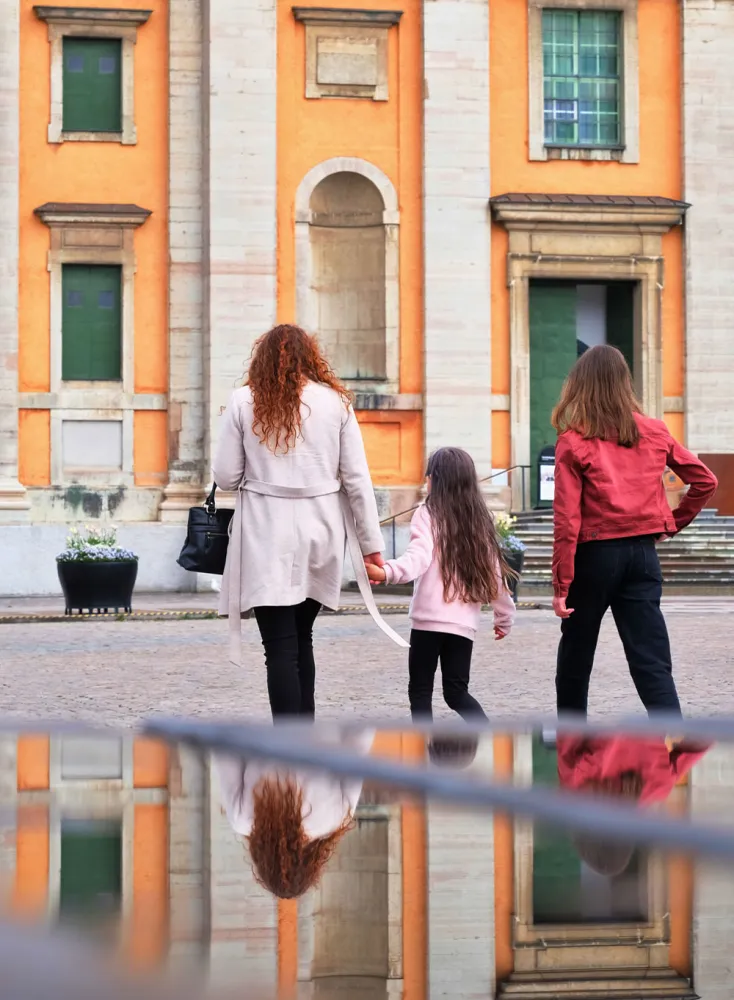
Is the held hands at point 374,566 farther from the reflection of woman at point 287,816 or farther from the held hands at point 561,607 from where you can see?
the reflection of woman at point 287,816

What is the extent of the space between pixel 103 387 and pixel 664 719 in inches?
863

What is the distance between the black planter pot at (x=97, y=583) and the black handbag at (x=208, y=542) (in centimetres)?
1155

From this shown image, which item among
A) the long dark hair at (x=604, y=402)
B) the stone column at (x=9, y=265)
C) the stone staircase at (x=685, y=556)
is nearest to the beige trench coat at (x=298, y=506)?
the long dark hair at (x=604, y=402)

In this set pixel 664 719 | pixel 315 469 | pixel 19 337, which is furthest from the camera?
pixel 19 337

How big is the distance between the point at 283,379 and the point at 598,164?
18.9m

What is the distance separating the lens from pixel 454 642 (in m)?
7.29

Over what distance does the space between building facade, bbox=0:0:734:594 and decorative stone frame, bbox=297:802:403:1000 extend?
859 inches

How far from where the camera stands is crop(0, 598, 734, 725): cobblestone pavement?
32.8 feet

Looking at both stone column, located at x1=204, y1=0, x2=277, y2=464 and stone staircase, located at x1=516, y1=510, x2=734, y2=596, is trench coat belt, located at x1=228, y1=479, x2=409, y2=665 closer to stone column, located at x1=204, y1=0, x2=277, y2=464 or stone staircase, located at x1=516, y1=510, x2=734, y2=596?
stone staircase, located at x1=516, y1=510, x2=734, y2=596

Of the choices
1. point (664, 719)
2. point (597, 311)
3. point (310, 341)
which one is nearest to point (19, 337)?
point (597, 311)

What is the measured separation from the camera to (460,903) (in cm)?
177

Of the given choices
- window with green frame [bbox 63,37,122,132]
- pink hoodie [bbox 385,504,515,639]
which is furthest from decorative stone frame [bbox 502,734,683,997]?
window with green frame [bbox 63,37,122,132]

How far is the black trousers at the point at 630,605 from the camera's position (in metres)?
6.82

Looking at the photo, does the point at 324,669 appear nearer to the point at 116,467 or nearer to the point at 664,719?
the point at 664,719
